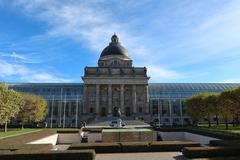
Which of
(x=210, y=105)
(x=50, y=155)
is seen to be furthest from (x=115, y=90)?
(x=50, y=155)

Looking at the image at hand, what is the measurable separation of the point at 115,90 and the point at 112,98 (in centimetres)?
301

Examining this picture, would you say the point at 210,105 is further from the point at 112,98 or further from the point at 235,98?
the point at 112,98

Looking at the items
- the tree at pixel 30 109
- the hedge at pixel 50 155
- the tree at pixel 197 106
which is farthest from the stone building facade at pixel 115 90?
Answer: the hedge at pixel 50 155

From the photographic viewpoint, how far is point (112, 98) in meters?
94.8

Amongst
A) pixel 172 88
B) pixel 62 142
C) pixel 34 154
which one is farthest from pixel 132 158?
pixel 172 88

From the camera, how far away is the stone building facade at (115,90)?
93625mm

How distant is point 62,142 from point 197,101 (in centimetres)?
3535

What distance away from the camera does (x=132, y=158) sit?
64.7 feet

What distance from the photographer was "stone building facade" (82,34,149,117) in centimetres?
9362

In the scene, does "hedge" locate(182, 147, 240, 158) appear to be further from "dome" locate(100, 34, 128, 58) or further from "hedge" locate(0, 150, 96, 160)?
"dome" locate(100, 34, 128, 58)

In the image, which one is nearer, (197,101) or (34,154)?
(34,154)

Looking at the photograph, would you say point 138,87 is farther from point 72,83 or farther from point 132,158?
point 132,158

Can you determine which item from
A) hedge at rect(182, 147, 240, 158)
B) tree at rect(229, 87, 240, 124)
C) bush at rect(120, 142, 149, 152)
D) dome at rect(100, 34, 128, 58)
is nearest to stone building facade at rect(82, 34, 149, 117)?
dome at rect(100, 34, 128, 58)

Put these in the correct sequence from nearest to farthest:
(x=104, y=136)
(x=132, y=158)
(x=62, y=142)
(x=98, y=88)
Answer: (x=132, y=158) → (x=104, y=136) → (x=62, y=142) → (x=98, y=88)
